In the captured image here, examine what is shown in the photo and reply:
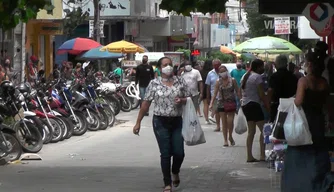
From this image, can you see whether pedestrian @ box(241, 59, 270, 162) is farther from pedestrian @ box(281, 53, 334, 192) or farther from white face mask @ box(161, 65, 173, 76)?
pedestrian @ box(281, 53, 334, 192)

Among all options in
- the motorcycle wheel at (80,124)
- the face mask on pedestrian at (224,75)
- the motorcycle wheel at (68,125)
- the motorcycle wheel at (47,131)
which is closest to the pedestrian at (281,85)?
the face mask on pedestrian at (224,75)

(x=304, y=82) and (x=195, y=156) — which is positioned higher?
(x=304, y=82)

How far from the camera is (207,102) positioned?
23.1m

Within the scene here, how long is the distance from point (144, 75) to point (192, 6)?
1447 cm

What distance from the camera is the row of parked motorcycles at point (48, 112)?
15.7m

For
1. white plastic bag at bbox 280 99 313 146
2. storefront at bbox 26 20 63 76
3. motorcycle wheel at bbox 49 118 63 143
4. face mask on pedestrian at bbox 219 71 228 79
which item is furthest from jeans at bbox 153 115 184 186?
storefront at bbox 26 20 63 76

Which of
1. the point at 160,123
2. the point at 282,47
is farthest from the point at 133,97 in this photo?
the point at 160,123

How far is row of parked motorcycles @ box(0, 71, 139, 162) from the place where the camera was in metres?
15.7

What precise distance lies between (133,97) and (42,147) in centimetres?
1212

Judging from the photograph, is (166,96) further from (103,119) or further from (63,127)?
(103,119)

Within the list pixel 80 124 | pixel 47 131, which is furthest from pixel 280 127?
pixel 80 124

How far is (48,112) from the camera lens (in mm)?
18656

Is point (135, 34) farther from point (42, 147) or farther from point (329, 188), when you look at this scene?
point (329, 188)

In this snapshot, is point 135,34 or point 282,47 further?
point 135,34
